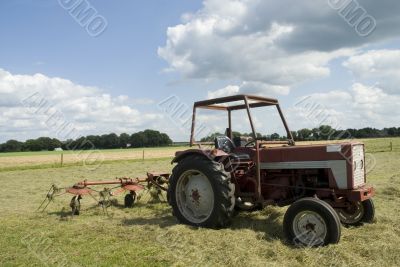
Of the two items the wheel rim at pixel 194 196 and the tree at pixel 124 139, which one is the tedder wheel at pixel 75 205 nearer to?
the wheel rim at pixel 194 196

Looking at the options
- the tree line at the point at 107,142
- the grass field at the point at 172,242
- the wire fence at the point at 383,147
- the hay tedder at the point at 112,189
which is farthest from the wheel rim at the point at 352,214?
the tree line at the point at 107,142

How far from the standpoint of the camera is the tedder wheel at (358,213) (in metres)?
6.51

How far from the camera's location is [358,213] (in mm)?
6641

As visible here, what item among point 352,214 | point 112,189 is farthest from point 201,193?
point 112,189

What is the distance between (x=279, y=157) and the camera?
6.54 meters

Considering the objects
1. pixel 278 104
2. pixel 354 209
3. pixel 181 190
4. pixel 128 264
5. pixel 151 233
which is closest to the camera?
pixel 128 264

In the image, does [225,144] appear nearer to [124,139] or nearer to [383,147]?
[383,147]

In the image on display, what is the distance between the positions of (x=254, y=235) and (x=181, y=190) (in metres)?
1.68

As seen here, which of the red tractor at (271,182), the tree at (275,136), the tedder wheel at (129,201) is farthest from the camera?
the tedder wheel at (129,201)

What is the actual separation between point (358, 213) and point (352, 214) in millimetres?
92

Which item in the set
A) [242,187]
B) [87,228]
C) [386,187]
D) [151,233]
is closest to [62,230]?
[87,228]

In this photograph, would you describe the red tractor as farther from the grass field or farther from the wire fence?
the wire fence

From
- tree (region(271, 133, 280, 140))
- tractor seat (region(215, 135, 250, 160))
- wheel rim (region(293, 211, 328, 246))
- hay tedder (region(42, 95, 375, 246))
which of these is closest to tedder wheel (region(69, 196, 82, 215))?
hay tedder (region(42, 95, 375, 246))

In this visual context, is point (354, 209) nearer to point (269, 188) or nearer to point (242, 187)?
point (269, 188)
